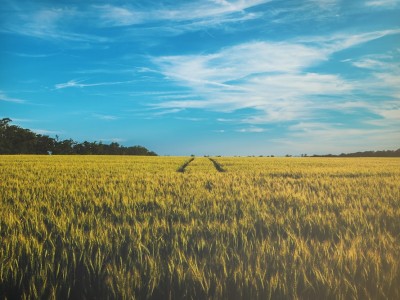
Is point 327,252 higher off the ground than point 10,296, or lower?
higher

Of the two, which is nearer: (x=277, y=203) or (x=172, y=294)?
(x=172, y=294)

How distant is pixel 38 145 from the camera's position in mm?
79562

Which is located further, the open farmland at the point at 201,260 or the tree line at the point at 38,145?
the tree line at the point at 38,145

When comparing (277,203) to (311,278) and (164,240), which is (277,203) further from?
(311,278)

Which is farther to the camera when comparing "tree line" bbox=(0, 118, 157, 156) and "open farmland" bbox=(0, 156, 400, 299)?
"tree line" bbox=(0, 118, 157, 156)

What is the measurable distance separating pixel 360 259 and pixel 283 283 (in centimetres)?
92

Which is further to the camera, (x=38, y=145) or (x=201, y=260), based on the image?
(x=38, y=145)

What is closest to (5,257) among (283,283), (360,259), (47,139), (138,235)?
(138,235)

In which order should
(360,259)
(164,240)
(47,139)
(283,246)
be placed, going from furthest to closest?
1. (47,139)
2. (164,240)
3. (283,246)
4. (360,259)

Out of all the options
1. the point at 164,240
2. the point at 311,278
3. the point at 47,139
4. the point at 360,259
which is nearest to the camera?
the point at 311,278

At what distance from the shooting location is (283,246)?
3500 mm

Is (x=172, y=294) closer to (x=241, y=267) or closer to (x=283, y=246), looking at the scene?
(x=241, y=267)

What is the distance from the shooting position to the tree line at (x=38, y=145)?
76.6 metres

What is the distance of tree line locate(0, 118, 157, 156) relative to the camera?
76625 millimetres
